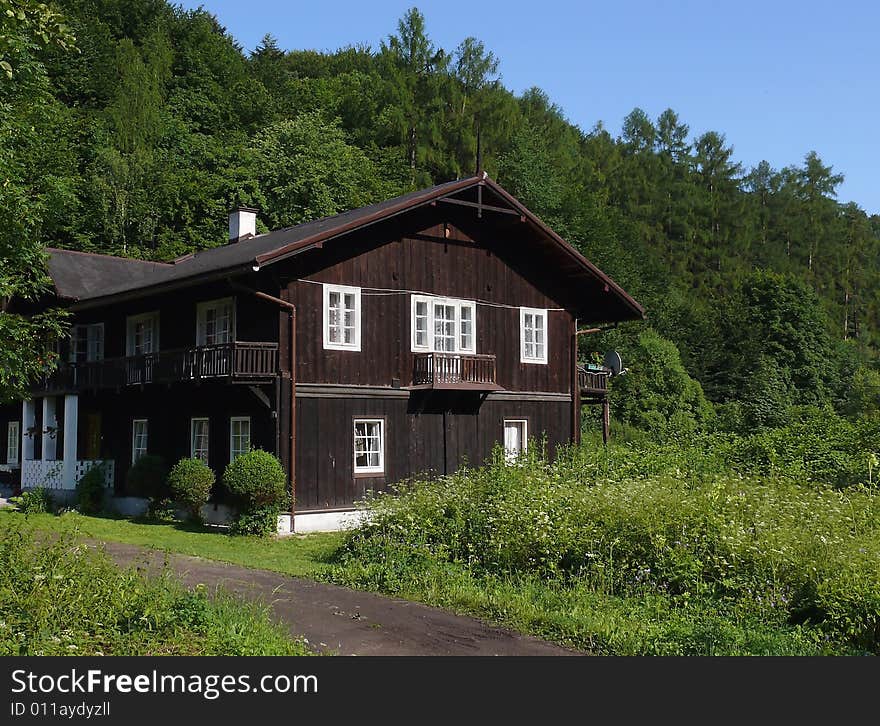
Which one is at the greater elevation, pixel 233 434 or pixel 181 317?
pixel 181 317

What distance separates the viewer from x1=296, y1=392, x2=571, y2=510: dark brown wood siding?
73.0ft

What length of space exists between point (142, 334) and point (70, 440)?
3.60 meters

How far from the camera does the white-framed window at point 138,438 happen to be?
87.3ft

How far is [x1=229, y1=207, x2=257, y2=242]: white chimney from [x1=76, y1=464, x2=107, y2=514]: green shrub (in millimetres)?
9010

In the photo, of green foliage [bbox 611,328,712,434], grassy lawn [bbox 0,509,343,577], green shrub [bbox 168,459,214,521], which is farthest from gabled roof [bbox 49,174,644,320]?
green foliage [bbox 611,328,712,434]

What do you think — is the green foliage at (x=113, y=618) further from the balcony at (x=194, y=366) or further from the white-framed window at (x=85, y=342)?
the white-framed window at (x=85, y=342)

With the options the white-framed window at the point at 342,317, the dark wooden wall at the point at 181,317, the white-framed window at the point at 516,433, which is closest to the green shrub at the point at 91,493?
the dark wooden wall at the point at 181,317

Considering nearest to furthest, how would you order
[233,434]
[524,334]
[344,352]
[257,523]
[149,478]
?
[257,523] → [344,352] → [233,434] → [149,478] → [524,334]

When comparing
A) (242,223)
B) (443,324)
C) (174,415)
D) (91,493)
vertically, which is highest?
(242,223)

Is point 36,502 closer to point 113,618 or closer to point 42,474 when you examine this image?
point 42,474

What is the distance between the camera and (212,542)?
1928 cm

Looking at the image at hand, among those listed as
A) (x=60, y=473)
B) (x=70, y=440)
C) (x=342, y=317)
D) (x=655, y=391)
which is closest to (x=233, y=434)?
(x=342, y=317)

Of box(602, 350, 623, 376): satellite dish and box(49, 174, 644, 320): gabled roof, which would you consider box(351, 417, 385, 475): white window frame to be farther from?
box(602, 350, 623, 376): satellite dish

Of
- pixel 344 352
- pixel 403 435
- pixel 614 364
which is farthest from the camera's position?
pixel 614 364
